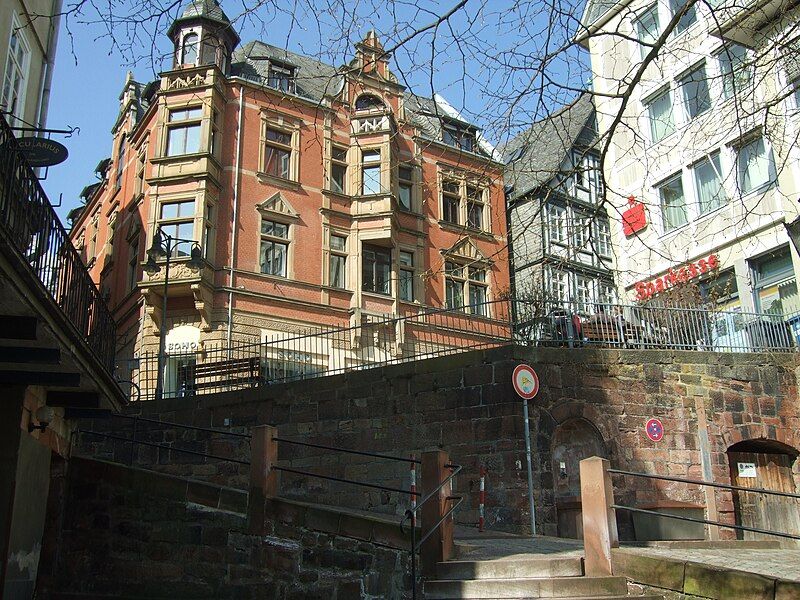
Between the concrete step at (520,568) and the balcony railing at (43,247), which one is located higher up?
the balcony railing at (43,247)

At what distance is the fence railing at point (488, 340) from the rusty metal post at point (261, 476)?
4.43 meters

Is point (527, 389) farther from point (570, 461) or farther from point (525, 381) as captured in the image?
point (570, 461)

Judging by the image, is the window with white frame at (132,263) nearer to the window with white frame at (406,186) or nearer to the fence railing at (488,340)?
the fence railing at (488,340)

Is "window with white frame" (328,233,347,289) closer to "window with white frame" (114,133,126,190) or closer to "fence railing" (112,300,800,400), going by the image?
"fence railing" (112,300,800,400)

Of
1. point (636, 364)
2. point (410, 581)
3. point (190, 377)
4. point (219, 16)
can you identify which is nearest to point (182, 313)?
point (190, 377)

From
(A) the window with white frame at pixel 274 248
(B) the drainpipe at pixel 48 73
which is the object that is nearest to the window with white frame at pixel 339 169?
(A) the window with white frame at pixel 274 248

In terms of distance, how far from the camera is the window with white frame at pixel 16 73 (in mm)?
13383

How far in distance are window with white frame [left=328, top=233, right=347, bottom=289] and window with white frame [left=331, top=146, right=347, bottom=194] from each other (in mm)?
1916

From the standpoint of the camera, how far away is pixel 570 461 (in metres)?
14.1

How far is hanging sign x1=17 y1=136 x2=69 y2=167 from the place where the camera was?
10.9 metres

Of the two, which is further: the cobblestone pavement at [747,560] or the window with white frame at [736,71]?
the cobblestone pavement at [747,560]

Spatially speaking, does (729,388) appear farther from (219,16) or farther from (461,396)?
(219,16)

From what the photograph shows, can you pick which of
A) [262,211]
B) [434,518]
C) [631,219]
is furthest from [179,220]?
[434,518]

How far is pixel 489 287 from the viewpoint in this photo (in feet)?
103
